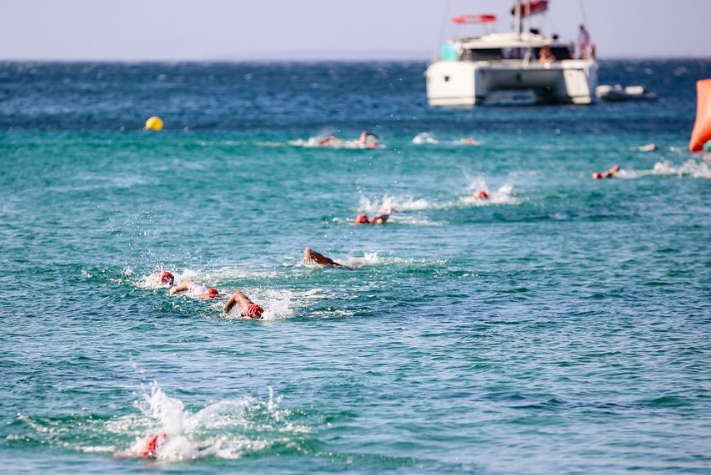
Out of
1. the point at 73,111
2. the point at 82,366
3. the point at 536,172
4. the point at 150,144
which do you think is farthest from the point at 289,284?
the point at 73,111

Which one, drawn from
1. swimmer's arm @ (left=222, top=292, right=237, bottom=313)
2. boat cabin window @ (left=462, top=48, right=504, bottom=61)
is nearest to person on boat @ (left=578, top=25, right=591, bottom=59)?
boat cabin window @ (left=462, top=48, right=504, bottom=61)

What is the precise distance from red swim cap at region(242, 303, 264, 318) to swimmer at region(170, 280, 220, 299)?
1.70 metres

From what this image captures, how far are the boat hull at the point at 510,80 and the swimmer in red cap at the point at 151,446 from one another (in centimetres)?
7422

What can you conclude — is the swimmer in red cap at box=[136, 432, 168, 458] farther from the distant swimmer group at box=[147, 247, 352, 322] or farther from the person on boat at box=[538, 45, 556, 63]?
the person on boat at box=[538, 45, 556, 63]

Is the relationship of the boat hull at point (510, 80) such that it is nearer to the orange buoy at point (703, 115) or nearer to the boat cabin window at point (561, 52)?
the boat cabin window at point (561, 52)

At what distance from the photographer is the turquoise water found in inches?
601

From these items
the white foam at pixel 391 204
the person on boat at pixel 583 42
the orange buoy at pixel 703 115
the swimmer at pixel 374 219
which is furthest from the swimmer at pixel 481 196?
the person on boat at pixel 583 42

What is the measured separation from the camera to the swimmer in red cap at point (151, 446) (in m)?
14.6

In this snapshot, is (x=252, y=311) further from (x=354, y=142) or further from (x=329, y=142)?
(x=329, y=142)

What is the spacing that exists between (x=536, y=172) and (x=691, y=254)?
1840cm

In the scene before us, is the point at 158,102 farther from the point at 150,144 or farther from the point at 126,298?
the point at 126,298

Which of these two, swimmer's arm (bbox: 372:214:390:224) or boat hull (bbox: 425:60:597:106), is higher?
boat hull (bbox: 425:60:597:106)

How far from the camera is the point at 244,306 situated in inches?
851

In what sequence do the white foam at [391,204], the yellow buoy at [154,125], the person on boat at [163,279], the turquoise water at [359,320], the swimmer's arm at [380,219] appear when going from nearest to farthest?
1. the turquoise water at [359,320]
2. the person on boat at [163,279]
3. the swimmer's arm at [380,219]
4. the white foam at [391,204]
5. the yellow buoy at [154,125]
